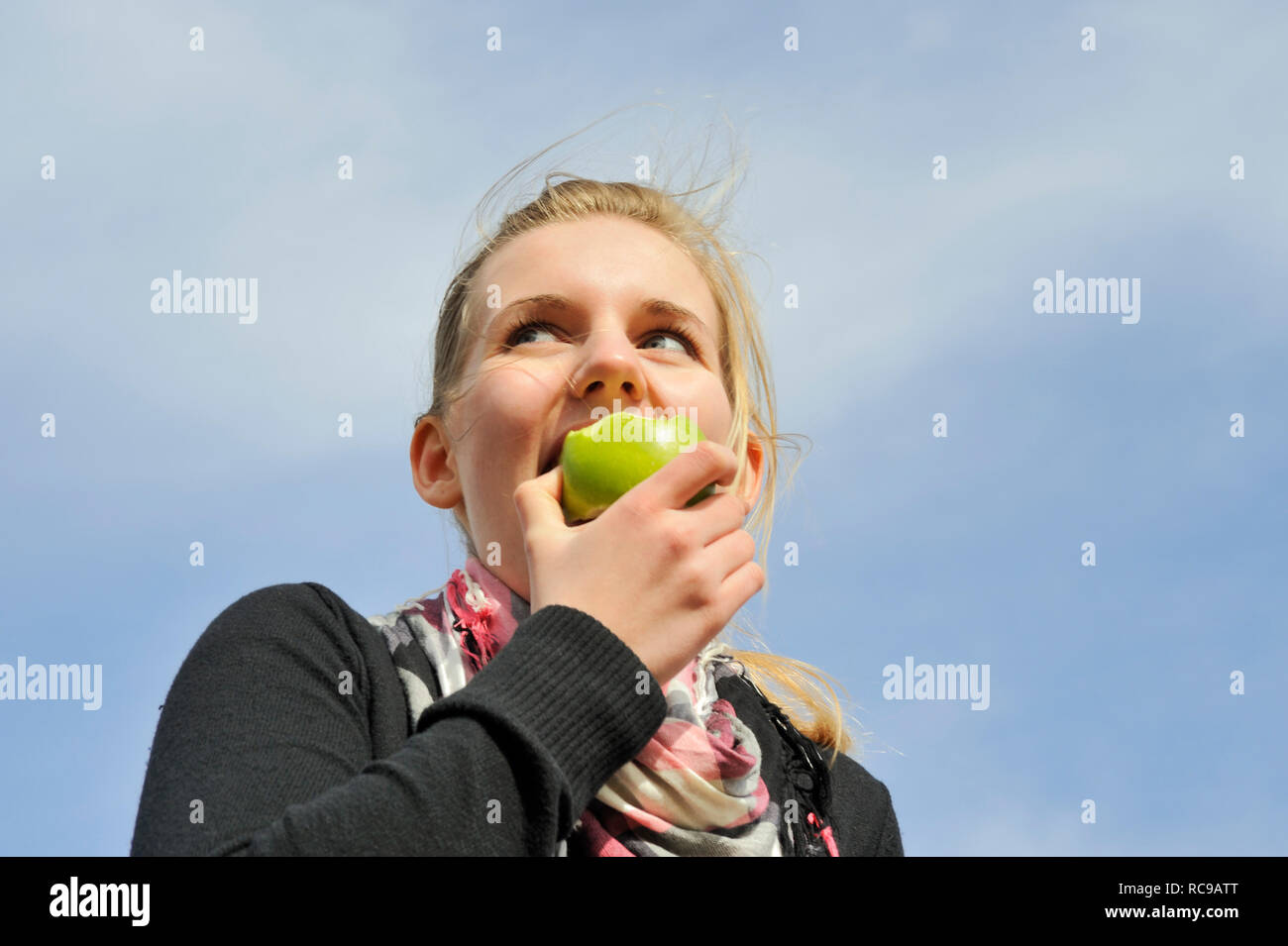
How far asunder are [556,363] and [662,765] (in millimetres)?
1172

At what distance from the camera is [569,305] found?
3455 mm

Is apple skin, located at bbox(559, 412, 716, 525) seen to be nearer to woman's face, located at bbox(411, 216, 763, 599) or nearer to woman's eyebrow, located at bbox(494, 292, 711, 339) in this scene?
woman's face, located at bbox(411, 216, 763, 599)

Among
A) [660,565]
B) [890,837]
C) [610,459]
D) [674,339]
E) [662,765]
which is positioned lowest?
[890,837]

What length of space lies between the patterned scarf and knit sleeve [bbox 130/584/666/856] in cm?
40

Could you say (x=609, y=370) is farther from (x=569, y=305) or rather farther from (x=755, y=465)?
(x=755, y=465)

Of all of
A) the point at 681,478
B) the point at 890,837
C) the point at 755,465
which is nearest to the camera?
the point at 681,478

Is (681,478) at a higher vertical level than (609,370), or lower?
lower

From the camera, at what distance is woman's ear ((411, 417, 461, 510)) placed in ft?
12.5

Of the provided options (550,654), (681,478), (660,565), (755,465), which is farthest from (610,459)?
(755,465)

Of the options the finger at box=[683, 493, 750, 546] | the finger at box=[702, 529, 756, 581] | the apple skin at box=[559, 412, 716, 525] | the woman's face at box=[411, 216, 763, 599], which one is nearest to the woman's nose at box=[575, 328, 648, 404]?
the woman's face at box=[411, 216, 763, 599]

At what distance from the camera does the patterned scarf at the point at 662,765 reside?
2.95 m
